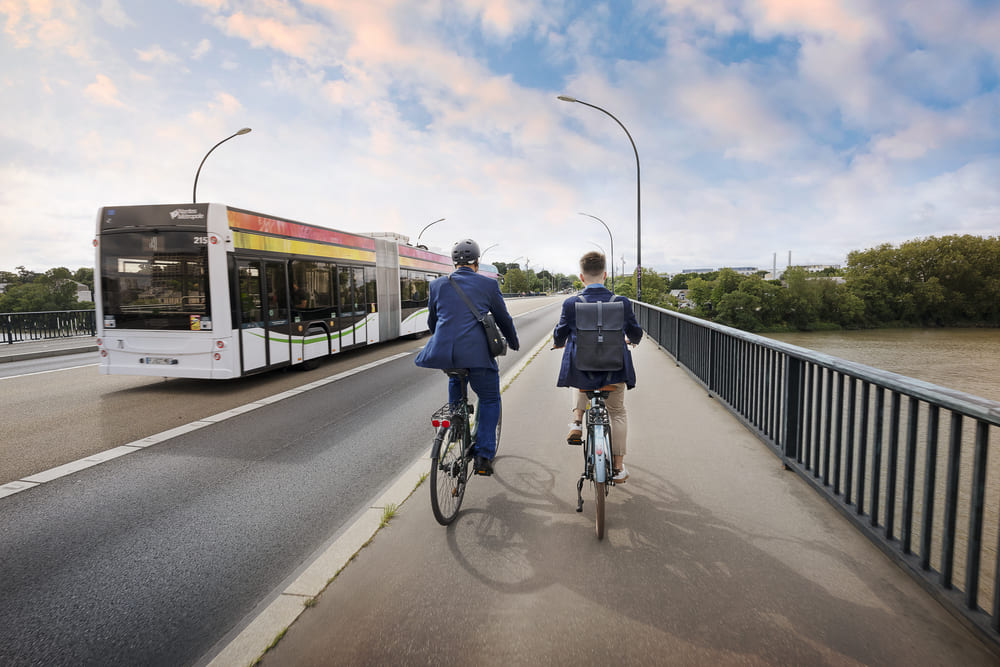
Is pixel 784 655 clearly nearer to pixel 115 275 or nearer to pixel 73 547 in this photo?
pixel 73 547

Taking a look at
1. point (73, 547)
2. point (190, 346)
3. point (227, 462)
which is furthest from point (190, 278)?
point (73, 547)

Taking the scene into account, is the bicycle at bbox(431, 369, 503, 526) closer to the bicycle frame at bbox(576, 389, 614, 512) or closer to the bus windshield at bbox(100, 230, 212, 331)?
the bicycle frame at bbox(576, 389, 614, 512)

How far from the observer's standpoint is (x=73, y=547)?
3389 millimetres

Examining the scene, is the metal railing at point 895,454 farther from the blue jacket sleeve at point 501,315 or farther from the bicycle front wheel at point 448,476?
the bicycle front wheel at point 448,476

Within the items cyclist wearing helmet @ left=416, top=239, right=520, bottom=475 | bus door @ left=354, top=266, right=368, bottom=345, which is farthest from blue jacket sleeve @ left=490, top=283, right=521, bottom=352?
bus door @ left=354, top=266, right=368, bottom=345

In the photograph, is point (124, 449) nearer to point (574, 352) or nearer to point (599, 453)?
point (574, 352)

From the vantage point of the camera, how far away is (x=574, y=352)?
3.77 m

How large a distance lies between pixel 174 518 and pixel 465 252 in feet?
9.10

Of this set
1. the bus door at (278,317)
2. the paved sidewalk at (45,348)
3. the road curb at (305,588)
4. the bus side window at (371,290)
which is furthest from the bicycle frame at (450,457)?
the paved sidewalk at (45,348)

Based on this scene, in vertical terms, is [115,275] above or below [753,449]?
above

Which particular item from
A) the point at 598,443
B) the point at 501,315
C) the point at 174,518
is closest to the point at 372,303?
the point at 174,518

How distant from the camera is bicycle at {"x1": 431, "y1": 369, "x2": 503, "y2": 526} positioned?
3336 millimetres

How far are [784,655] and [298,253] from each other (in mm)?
10364

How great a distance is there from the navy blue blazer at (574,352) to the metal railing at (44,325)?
68.9 feet
